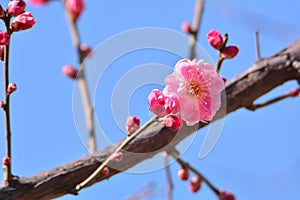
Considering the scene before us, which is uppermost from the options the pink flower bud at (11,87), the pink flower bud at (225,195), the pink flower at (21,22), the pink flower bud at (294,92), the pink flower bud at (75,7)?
the pink flower bud at (75,7)

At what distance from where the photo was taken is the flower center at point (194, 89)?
1.16 m

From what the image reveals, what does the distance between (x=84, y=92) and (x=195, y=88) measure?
38.9 inches

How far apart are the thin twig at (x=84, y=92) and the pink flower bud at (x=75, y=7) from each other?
0.02 m

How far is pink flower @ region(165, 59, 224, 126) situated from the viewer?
1136 mm

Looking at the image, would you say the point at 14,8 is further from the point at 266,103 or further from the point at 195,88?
the point at 266,103

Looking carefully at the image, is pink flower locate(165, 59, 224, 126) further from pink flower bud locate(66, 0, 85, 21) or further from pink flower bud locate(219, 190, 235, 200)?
pink flower bud locate(66, 0, 85, 21)

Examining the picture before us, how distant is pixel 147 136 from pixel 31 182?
13.1 inches

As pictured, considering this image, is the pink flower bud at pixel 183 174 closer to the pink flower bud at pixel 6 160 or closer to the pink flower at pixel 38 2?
the pink flower bud at pixel 6 160

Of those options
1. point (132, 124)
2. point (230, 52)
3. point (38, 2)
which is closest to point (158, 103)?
point (132, 124)

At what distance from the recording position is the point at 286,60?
1.64 meters

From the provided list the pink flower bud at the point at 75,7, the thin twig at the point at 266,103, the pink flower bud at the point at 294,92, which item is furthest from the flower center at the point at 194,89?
the pink flower bud at the point at 75,7

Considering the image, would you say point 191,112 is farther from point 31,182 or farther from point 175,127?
point 31,182

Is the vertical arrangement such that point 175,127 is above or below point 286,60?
below

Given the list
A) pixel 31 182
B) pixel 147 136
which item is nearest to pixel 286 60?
pixel 147 136
